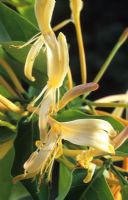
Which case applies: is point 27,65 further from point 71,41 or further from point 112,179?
point 71,41

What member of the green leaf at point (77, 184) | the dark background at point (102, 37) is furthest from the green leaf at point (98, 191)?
the dark background at point (102, 37)

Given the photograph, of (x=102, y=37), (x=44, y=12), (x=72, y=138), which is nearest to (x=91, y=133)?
(x=72, y=138)

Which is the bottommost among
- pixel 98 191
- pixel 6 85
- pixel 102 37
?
pixel 98 191

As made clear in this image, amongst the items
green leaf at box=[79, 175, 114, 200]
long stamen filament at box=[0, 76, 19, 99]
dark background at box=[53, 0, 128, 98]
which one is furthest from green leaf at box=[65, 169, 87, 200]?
dark background at box=[53, 0, 128, 98]

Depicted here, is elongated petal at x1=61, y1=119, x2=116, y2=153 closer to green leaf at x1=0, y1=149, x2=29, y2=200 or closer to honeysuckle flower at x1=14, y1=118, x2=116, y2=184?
honeysuckle flower at x1=14, y1=118, x2=116, y2=184

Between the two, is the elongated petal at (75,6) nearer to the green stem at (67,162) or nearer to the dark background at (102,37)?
the green stem at (67,162)

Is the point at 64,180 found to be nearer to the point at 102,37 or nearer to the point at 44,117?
the point at 44,117
